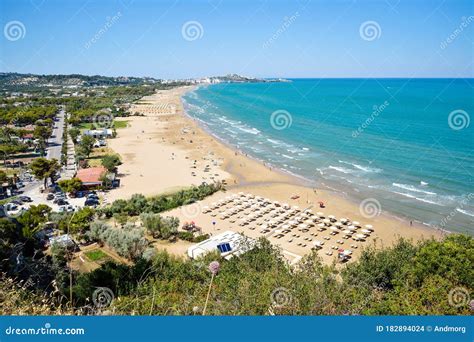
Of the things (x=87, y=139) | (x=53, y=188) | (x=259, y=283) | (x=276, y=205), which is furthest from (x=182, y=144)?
(x=259, y=283)

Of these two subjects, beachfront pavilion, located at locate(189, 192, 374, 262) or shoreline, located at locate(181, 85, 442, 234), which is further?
shoreline, located at locate(181, 85, 442, 234)

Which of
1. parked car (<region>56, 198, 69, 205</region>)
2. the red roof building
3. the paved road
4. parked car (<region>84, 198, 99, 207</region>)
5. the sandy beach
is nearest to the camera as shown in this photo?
the sandy beach

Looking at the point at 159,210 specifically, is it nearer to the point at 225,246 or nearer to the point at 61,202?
the point at 61,202

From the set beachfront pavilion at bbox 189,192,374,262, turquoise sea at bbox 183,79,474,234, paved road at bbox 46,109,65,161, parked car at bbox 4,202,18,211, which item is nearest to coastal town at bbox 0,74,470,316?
beachfront pavilion at bbox 189,192,374,262

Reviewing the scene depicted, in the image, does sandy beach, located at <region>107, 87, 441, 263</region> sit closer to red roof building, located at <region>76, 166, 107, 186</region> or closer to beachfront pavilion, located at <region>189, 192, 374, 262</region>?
beachfront pavilion, located at <region>189, 192, 374, 262</region>

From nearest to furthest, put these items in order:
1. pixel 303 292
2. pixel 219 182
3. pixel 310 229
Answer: pixel 303 292 → pixel 310 229 → pixel 219 182

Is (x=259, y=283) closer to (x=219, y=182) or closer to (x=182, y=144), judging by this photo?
(x=219, y=182)

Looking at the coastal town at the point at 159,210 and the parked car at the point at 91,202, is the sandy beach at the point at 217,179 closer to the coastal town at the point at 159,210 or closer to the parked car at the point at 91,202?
the coastal town at the point at 159,210
